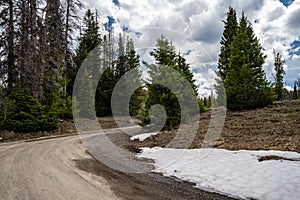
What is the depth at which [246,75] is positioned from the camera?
539 inches

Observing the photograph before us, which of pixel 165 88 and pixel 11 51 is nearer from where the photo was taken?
pixel 165 88

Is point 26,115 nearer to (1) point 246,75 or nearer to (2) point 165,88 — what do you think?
(2) point 165,88

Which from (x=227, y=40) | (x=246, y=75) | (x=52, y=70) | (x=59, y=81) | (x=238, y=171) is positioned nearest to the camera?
(x=238, y=171)

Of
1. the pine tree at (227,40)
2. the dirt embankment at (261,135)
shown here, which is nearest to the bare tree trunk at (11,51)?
the dirt embankment at (261,135)

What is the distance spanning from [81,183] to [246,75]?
12.9m

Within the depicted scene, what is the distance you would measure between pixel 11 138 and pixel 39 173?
8.26m

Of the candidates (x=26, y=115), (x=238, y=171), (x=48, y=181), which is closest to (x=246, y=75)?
(x=238, y=171)

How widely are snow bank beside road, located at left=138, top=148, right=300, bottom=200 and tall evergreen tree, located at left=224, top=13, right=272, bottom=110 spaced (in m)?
8.68

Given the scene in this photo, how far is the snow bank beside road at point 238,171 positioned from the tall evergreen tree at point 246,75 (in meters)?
8.68

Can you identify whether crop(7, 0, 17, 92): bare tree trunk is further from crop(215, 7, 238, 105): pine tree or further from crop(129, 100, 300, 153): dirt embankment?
crop(215, 7, 238, 105): pine tree

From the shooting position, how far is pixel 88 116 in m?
22.7

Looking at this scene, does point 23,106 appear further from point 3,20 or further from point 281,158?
point 281,158

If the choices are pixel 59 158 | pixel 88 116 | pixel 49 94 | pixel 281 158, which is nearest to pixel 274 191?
pixel 281 158

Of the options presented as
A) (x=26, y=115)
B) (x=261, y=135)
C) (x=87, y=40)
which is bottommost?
(x=261, y=135)
